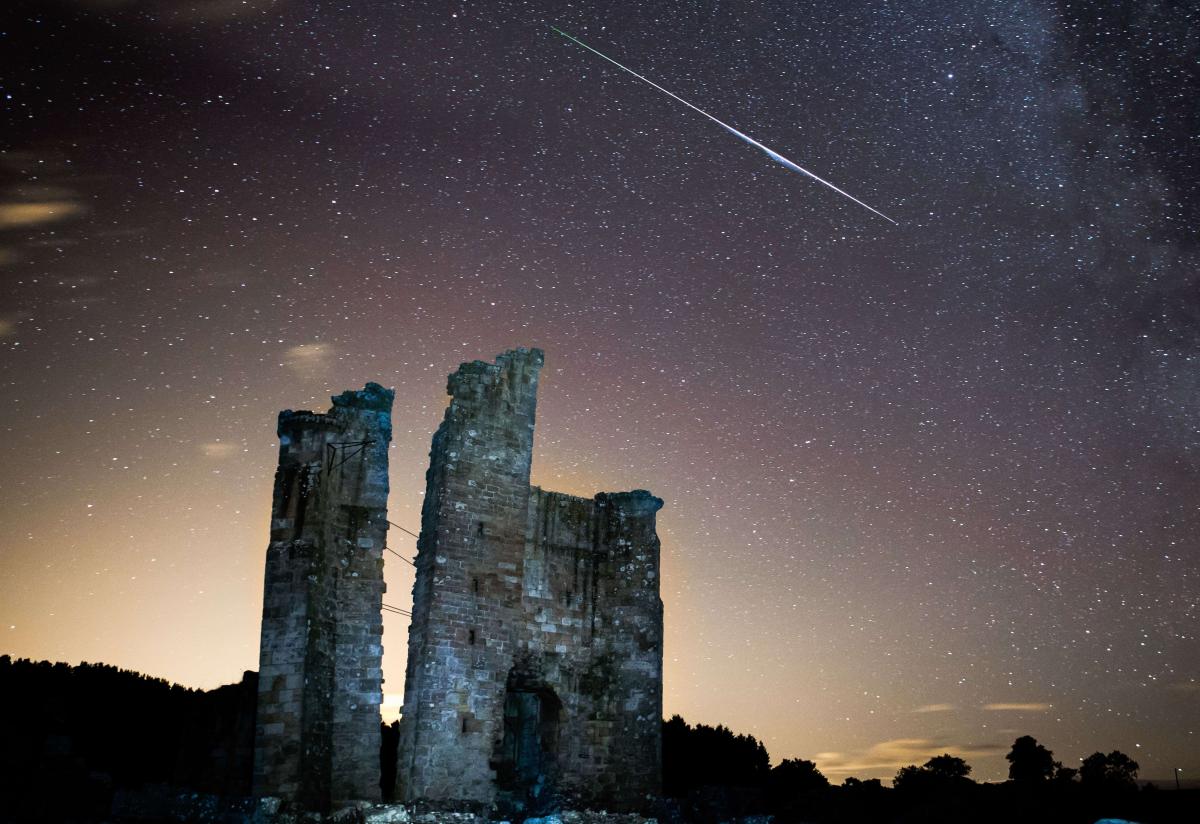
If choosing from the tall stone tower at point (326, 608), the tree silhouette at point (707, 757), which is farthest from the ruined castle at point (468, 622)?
the tree silhouette at point (707, 757)

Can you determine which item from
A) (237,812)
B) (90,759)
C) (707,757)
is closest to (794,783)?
(707,757)

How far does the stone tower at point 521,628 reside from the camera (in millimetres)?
22359

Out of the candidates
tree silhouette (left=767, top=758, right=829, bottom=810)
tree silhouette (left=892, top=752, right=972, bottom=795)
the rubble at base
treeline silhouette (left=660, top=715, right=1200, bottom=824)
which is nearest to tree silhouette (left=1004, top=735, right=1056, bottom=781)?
treeline silhouette (left=660, top=715, right=1200, bottom=824)

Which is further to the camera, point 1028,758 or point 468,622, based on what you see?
point 1028,758

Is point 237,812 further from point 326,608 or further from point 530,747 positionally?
point 530,747

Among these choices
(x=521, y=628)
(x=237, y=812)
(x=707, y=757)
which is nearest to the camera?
(x=237, y=812)

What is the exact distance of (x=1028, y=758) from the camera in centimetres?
3400

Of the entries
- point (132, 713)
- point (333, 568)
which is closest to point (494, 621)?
point (333, 568)

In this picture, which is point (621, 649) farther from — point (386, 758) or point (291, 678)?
point (386, 758)

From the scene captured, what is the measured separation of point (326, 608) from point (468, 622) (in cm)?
332

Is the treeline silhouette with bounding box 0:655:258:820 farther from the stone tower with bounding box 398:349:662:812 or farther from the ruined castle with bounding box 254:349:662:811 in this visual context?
the stone tower with bounding box 398:349:662:812

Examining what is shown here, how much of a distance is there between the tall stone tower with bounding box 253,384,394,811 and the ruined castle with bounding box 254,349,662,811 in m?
0.03

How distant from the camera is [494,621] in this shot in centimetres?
2352

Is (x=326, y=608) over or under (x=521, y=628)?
over
